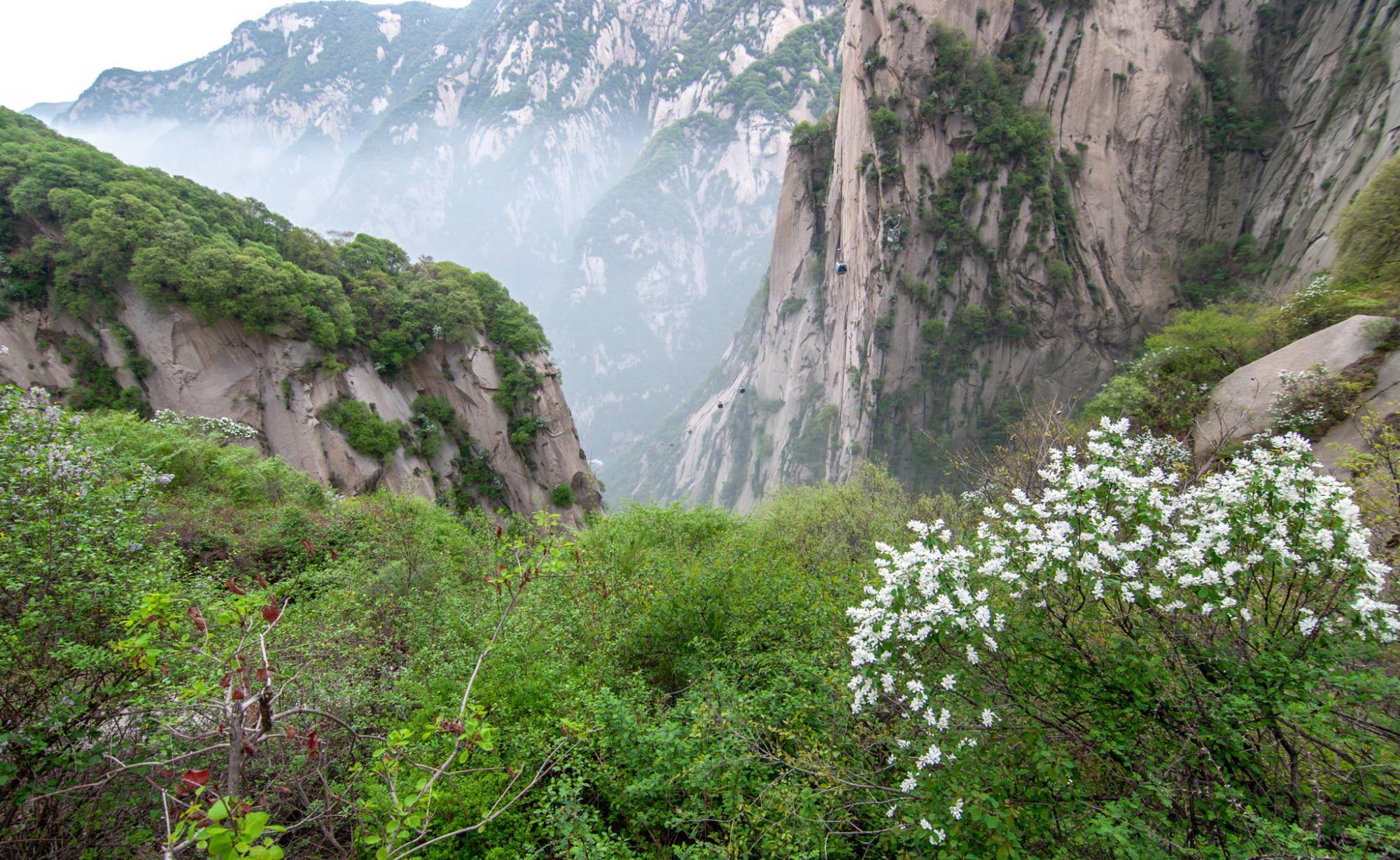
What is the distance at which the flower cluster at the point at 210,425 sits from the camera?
17.2 meters

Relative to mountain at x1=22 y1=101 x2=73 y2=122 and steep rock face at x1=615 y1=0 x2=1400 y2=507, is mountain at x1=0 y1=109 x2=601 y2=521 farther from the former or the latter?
mountain at x1=22 y1=101 x2=73 y2=122

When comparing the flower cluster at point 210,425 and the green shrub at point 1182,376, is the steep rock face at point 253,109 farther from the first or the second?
the green shrub at point 1182,376

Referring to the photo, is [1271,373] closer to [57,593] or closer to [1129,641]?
[1129,641]

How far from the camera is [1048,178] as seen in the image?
36.6 m

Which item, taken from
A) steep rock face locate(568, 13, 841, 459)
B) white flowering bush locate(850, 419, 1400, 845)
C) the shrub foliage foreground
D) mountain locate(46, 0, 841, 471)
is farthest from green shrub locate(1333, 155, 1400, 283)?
mountain locate(46, 0, 841, 471)

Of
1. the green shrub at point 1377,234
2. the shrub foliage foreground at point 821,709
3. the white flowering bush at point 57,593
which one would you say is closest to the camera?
the shrub foliage foreground at point 821,709

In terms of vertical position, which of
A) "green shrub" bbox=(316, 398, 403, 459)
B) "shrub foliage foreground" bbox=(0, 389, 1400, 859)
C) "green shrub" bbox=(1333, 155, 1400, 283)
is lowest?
"green shrub" bbox=(316, 398, 403, 459)

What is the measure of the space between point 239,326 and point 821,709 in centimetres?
2707

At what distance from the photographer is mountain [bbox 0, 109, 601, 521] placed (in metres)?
19.7

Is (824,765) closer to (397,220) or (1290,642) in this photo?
(1290,642)

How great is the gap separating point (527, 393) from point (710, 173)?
167 metres

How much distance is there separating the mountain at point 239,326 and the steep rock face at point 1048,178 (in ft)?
89.6

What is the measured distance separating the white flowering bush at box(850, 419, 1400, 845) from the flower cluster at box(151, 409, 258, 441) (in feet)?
66.7

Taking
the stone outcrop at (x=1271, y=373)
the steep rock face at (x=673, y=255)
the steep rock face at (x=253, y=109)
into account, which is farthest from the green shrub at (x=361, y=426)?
the steep rock face at (x=253, y=109)
